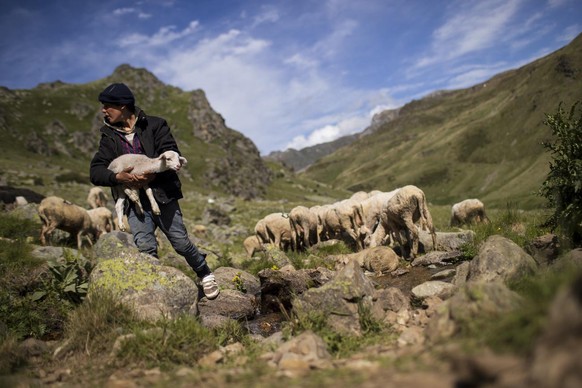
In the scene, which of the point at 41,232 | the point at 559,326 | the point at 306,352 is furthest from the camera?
the point at 41,232

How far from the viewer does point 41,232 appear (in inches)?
656

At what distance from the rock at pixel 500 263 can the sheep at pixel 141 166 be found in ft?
18.4

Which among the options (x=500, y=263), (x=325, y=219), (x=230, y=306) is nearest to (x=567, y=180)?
(x=500, y=263)

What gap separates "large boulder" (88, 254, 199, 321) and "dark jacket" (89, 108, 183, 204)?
125cm

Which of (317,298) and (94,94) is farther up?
(94,94)

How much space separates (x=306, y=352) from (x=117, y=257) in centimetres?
413

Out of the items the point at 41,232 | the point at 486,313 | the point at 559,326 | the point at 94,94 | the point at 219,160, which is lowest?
the point at 486,313

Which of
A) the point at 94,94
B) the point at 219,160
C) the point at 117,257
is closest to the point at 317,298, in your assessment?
the point at 117,257

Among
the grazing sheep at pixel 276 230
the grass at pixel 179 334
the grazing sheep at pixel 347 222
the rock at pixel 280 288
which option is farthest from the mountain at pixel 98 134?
the grass at pixel 179 334

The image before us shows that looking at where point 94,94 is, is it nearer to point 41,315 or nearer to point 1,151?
point 1,151

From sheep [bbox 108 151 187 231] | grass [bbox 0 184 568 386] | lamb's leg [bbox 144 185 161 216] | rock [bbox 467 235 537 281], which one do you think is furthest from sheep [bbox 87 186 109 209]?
rock [bbox 467 235 537 281]

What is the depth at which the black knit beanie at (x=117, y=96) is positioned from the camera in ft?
23.2

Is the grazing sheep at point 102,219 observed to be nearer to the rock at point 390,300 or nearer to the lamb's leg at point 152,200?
the lamb's leg at point 152,200

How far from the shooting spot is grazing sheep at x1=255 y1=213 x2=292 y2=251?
21859 mm
